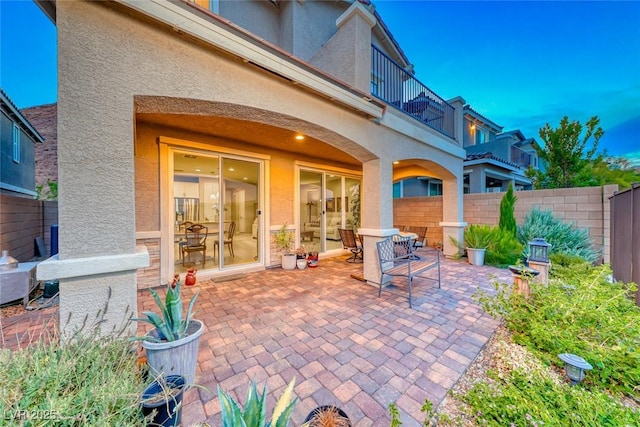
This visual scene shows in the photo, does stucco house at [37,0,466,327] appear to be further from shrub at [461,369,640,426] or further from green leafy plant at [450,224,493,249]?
shrub at [461,369,640,426]

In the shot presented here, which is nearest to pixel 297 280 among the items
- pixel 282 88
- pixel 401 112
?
pixel 282 88

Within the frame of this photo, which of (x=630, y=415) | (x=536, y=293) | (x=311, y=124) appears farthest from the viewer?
(x=311, y=124)

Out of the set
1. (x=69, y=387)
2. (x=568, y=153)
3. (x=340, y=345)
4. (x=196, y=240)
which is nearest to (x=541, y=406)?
(x=340, y=345)

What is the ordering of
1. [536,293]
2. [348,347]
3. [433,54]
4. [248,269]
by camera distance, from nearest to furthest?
[348,347], [536,293], [248,269], [433,54]

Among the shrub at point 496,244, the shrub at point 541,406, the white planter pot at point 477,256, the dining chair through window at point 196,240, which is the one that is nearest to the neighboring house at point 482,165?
the shrub at point 496,244

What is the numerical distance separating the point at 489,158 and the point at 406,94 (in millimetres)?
6420

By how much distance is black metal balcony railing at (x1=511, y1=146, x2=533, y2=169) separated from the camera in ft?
43.9

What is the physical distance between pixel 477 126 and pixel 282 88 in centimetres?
1545

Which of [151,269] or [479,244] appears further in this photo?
[479,244]

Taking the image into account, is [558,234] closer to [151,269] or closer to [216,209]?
[216,209]

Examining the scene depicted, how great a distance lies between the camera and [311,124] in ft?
11.4

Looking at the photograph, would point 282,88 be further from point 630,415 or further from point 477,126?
point 477,126

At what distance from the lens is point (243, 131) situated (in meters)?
4.66

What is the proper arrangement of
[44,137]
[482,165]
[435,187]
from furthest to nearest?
[435,187], [44,137], [482,165]
